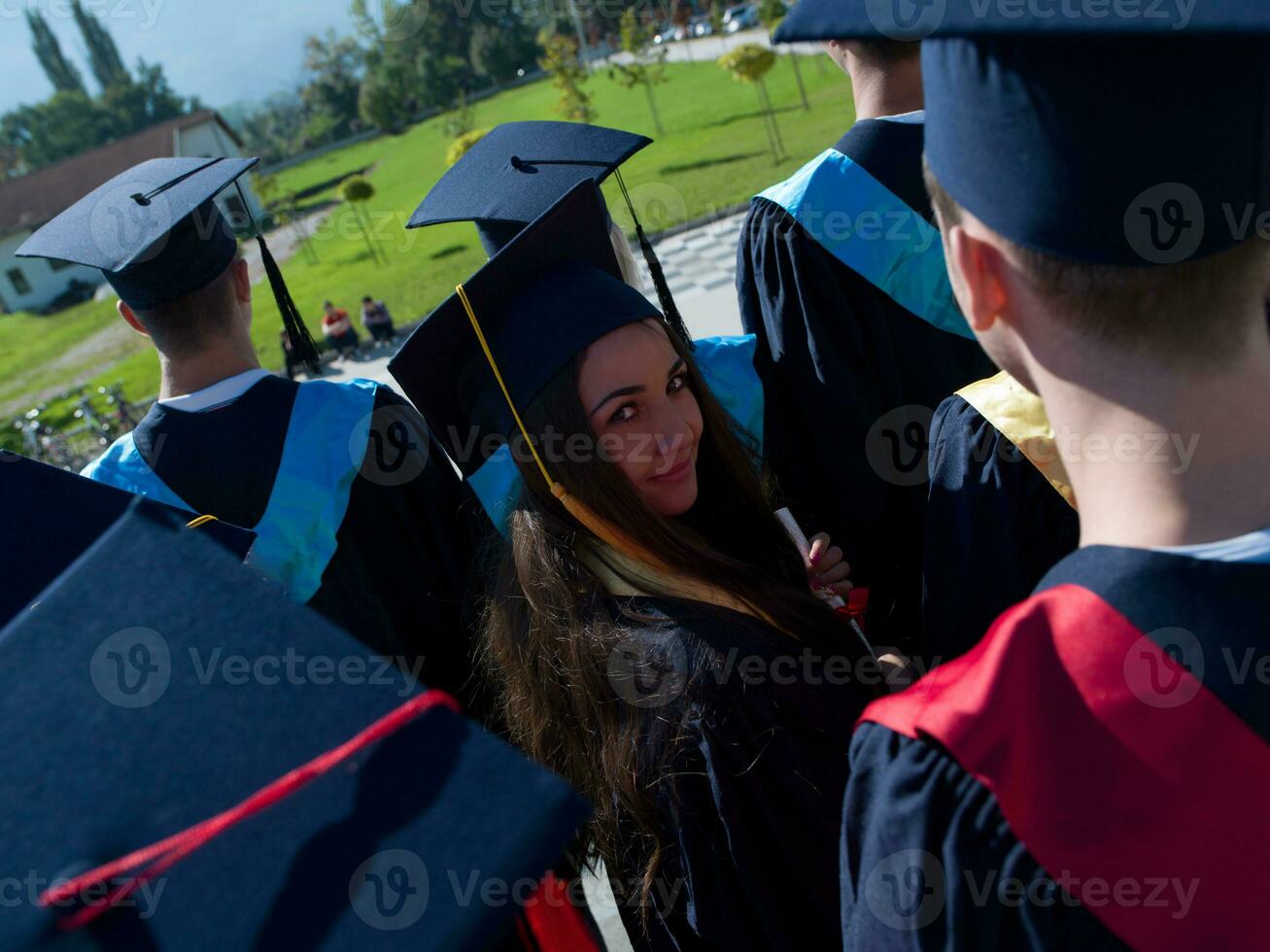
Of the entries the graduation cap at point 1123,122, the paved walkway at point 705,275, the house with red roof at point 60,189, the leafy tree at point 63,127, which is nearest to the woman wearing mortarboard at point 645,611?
the graduation cap at point 1123,122

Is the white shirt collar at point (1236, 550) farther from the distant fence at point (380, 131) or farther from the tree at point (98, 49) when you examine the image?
the tree at point (98, 49)

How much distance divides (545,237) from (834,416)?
846 millimetres

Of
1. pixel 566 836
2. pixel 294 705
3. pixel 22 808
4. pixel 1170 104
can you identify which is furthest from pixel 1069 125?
pixel 22 808

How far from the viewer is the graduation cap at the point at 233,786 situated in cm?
92

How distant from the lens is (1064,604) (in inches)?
38.3

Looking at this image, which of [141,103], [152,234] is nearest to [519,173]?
[152,234]

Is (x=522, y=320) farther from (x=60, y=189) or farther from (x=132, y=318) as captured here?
(x=60, y=189)

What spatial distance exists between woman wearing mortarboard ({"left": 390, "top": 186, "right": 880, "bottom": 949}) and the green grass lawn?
1169 centimetres

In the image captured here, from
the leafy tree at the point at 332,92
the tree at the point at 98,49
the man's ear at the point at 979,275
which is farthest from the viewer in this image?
the tree at the point at 98,49

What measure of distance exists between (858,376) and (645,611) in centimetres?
96

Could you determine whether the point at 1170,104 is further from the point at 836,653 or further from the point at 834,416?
the point at 834,416

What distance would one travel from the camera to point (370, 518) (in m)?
2.45

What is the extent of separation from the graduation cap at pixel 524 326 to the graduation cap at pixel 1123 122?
1.03 meters

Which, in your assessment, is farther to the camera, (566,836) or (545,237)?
(545,237)
